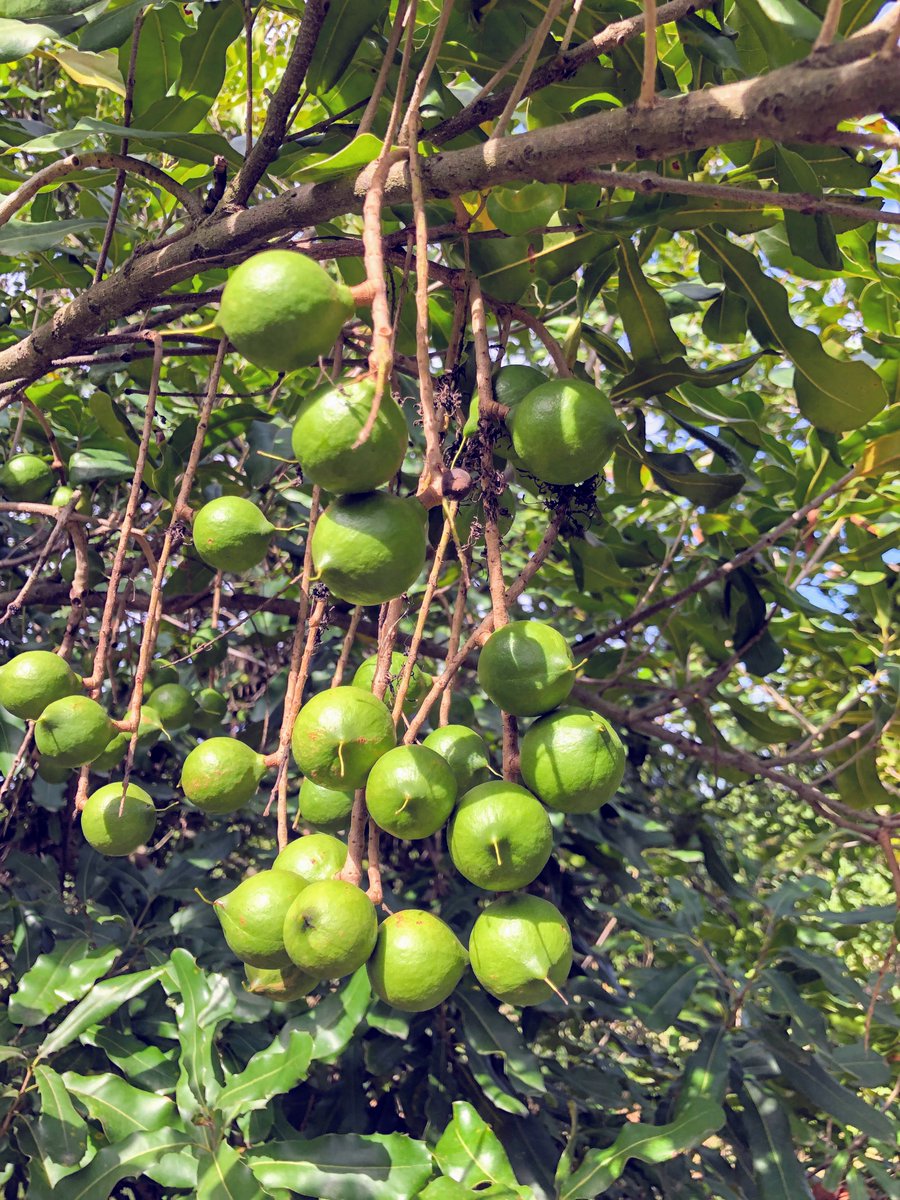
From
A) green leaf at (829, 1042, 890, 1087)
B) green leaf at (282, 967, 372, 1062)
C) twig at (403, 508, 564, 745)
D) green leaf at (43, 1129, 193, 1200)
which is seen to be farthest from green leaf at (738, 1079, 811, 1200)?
twig at (403, 508, 564, 745)

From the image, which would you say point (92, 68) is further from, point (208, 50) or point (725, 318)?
point (725, 318)

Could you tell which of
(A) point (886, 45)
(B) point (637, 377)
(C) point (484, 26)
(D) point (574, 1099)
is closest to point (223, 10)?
(C) point (484, 26)

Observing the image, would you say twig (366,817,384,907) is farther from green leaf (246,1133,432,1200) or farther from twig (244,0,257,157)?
twig (244,0,257,157)

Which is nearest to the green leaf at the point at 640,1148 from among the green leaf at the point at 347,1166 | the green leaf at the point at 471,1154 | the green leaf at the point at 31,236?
the green leaf at the point at 471,1154

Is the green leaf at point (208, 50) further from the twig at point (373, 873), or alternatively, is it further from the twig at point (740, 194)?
the twig at point (373, 873)

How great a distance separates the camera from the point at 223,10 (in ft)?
4.84

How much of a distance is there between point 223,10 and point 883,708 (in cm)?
208

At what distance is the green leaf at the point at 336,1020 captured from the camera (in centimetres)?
171

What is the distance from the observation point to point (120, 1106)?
5.65 feet

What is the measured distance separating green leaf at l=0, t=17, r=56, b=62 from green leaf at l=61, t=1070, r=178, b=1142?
5.78 feet

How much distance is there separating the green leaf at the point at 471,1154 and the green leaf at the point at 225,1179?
34 centimetres

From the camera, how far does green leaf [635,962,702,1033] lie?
2.28 meters

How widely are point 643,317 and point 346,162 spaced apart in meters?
0.63

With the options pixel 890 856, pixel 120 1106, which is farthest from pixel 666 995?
pixel 120 1106
